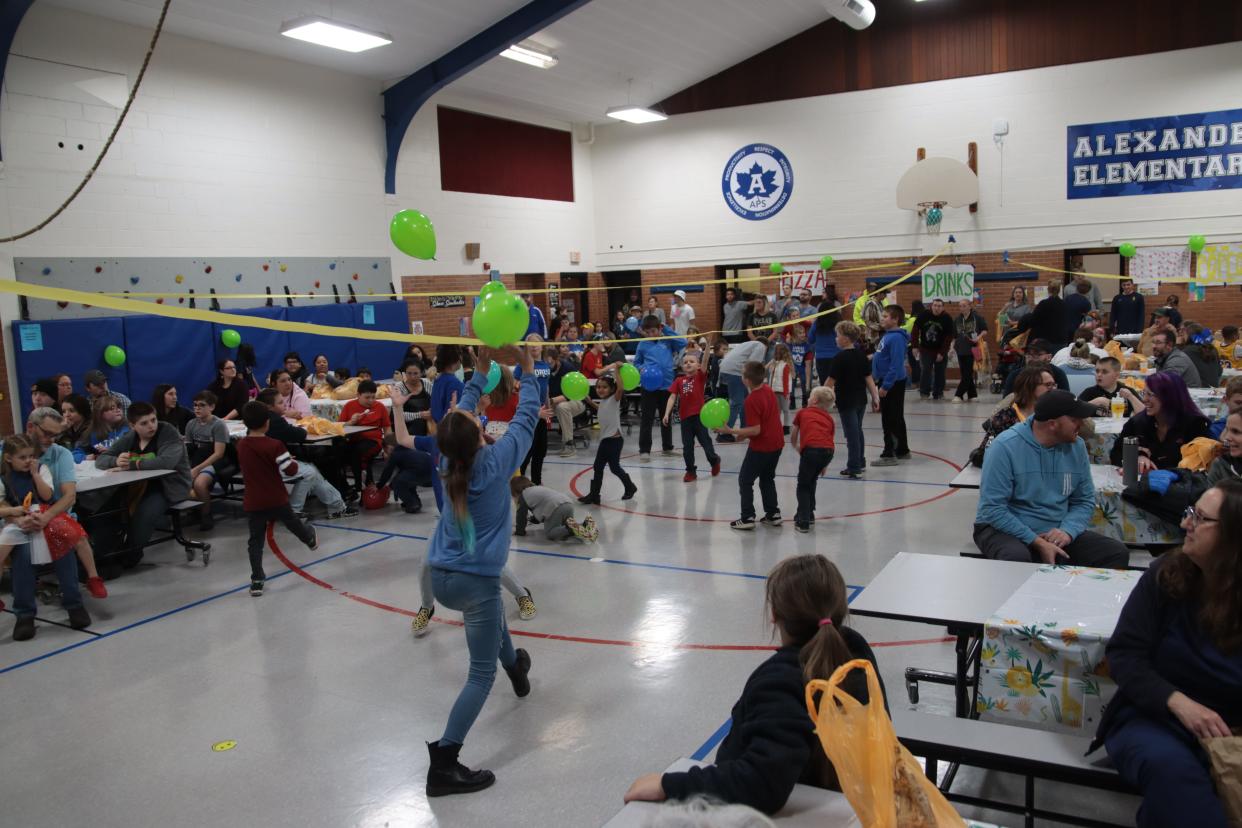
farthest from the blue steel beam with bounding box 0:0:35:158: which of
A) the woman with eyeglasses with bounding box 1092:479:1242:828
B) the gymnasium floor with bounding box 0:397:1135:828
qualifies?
the woman with eyeglasses with bounding box 1092:479:1242:828

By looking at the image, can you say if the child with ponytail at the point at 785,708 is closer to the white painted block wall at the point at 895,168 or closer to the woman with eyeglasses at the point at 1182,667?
the woman with eyeglasses at the point at 1182,667

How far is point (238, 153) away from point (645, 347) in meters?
6.04

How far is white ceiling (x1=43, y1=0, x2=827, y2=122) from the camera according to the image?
10.5 m

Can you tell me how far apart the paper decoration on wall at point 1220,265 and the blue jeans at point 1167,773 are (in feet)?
47.0

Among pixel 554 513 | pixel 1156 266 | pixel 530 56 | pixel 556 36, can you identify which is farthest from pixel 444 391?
pixel 1156 266

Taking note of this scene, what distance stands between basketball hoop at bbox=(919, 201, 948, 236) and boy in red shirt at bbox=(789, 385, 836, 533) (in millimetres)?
9917

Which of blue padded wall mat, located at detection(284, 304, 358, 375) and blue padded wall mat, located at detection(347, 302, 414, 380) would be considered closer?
blue padded wall mat, located at detection(284, 304, 358, 375)

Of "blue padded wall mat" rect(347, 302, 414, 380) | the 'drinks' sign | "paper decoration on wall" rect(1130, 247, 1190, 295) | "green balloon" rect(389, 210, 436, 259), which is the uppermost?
the 'drinks' sign

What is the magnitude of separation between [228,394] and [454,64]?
6191 mm

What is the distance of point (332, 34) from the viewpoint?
10.3 m

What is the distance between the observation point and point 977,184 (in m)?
15.5

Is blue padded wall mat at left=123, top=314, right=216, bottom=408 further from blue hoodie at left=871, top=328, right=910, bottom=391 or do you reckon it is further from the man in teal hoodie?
blue hoodie at left=871, top=328, right=910, bottom=391

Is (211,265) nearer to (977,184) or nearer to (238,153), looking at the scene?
(238,153)

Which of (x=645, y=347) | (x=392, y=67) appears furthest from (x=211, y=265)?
(x=645, y=347)
